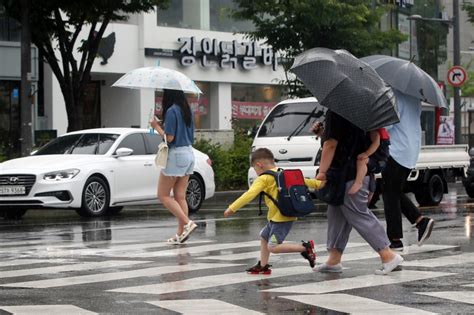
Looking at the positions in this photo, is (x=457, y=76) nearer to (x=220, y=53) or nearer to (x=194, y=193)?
(x=220, y=53)

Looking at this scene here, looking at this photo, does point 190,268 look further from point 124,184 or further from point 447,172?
point 447,172

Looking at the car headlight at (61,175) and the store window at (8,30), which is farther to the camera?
the store window at (8,30)

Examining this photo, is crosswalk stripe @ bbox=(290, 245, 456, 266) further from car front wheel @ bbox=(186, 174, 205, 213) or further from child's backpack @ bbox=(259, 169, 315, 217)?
car front wheel @ bbox=(186, 174, 205, 213)

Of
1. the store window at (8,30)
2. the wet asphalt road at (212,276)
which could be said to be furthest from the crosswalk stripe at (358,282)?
the store window at (8,30)

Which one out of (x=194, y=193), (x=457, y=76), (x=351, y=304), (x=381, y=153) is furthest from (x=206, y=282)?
(x=457, y=76)

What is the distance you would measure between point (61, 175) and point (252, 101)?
92.1ft

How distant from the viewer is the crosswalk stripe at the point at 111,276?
33.6 ft

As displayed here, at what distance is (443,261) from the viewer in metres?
11.6

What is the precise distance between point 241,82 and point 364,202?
36.0 m

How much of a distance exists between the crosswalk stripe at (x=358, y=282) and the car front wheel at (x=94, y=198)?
9.98 metres

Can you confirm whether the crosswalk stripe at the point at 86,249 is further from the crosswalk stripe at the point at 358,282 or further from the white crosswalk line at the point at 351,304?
the white crosswalk line at the point at 351,304

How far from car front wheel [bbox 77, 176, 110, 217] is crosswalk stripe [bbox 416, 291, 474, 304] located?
11.4 metres

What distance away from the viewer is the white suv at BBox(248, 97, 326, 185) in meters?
21.3

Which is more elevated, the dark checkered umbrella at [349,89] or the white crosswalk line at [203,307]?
the dark checkered umbrella at [349,89]
